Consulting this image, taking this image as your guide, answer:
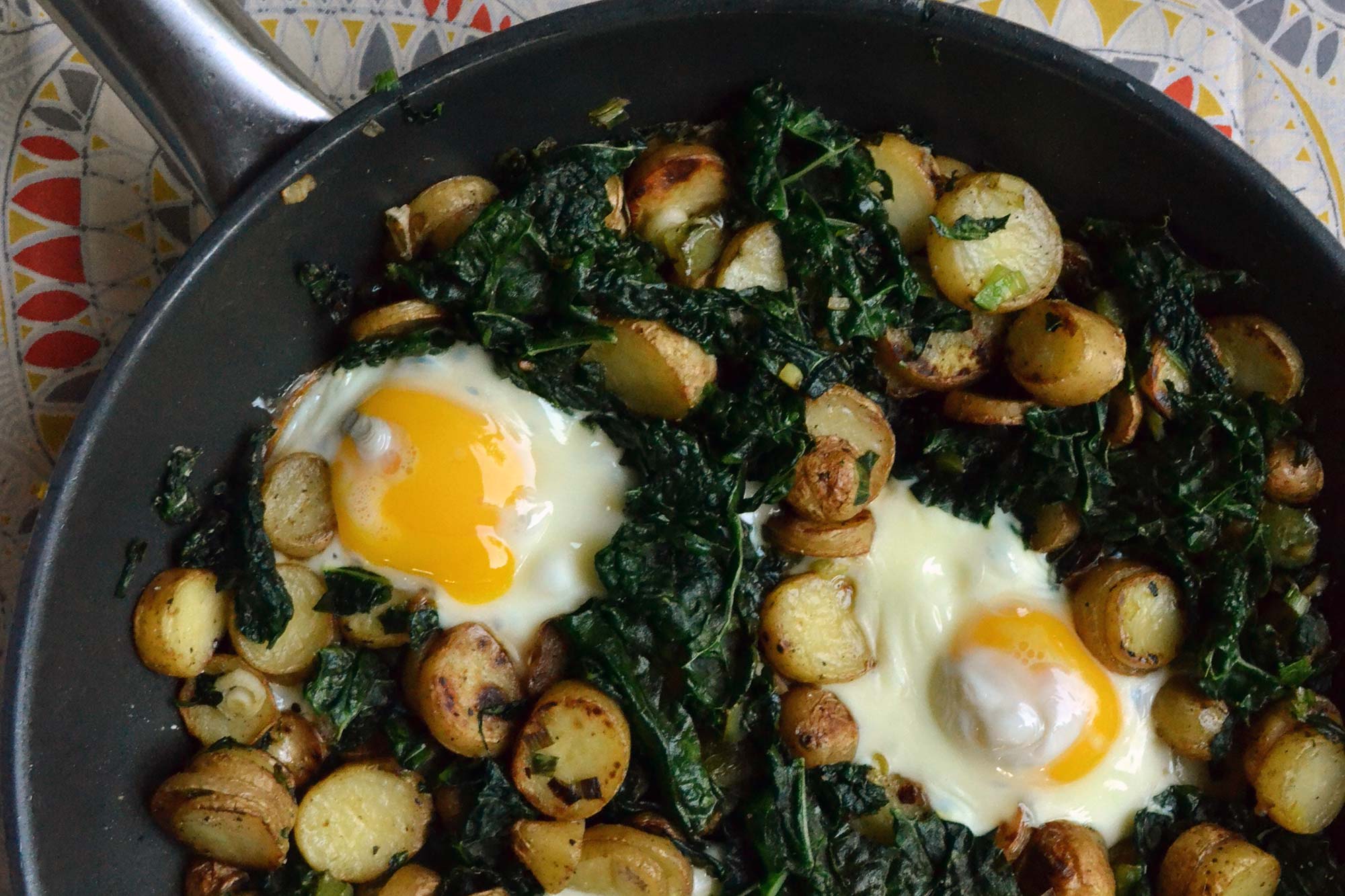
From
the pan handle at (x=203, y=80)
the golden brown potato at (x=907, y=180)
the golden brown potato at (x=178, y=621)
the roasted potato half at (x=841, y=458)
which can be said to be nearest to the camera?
the pan handle at (x=203, y=80)

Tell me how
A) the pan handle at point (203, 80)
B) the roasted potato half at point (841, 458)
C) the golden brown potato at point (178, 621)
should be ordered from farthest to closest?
the roasted potato half at point (841, 458) < the golden brown potato at point (178, 621) < the pan handle at point (203, 80)

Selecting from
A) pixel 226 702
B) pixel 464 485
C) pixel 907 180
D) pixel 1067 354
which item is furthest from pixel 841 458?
pixel 226 702

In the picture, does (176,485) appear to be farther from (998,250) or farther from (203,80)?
(998,250)

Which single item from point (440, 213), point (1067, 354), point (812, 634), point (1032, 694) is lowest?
point (1032, 694)

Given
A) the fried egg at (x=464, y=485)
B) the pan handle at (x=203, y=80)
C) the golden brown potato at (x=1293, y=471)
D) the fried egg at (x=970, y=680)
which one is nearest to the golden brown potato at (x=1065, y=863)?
the fried egg at (x=970, y=680)

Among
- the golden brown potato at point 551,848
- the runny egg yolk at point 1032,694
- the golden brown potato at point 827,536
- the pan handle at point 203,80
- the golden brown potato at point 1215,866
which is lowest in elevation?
the golden brown potato at point 1215,866

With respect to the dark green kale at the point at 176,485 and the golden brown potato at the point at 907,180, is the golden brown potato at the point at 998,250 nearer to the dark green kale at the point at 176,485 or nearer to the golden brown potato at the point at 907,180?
the golden brown potato at the point at 907,180

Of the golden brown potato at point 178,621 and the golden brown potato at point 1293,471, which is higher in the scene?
the golden brown potato at point 178,621
